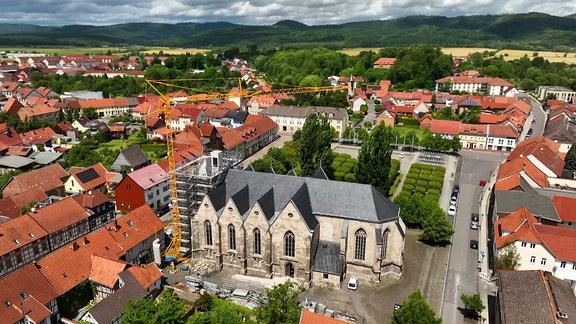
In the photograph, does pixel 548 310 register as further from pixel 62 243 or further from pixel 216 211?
pixel 62 243

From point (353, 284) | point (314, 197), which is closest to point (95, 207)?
point (314, 197)

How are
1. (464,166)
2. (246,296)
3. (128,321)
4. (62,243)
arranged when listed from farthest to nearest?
(464,166), (62,243), (246,296), (128,321)

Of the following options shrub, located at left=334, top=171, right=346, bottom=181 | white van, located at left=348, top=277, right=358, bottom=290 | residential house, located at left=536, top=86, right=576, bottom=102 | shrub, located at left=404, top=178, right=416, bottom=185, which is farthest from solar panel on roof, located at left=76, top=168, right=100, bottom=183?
residential house, located at left=536, top=86, right=576, bottom=102

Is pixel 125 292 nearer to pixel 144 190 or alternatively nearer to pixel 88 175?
pixel 144 190

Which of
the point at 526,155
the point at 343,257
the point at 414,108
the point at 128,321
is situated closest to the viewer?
the point at 128,321

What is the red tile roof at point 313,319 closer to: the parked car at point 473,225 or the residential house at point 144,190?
the parked car at point 473,225

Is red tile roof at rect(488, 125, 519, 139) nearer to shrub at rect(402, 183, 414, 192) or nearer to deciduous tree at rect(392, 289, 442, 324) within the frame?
shrub at rect(402, 183, 414, 192)

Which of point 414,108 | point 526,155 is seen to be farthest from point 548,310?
point 414,108
